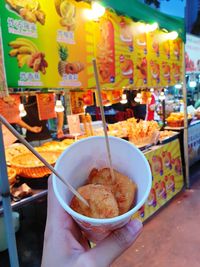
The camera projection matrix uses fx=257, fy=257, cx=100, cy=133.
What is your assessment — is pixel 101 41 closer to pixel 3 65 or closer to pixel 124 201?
pixel 3 65

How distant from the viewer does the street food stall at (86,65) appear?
7.18 ft

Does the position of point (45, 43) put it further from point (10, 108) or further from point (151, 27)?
point (151, 27)

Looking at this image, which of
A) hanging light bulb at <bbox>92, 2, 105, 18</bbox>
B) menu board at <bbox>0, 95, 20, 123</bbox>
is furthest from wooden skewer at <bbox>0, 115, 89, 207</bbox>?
hanging light bulb at <bbox>92, 2, 105, 18</bbox>

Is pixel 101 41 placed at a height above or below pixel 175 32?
below

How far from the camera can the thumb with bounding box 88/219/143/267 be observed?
774mm

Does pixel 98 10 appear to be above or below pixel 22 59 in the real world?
above

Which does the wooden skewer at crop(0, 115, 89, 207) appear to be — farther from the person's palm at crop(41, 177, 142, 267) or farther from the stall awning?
the stall awning

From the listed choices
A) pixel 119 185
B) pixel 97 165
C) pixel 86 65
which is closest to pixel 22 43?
pixel 86 65

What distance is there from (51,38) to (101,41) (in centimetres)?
80

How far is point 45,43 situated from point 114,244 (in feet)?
6.64

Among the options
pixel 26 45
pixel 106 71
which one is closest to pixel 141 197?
pixel 26 45

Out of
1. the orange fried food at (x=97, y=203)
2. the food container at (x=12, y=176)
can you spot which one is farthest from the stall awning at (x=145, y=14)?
the orange fried food at (x=97, y=203)

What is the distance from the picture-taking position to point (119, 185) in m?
0.86

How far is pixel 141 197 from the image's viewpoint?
80 cm
